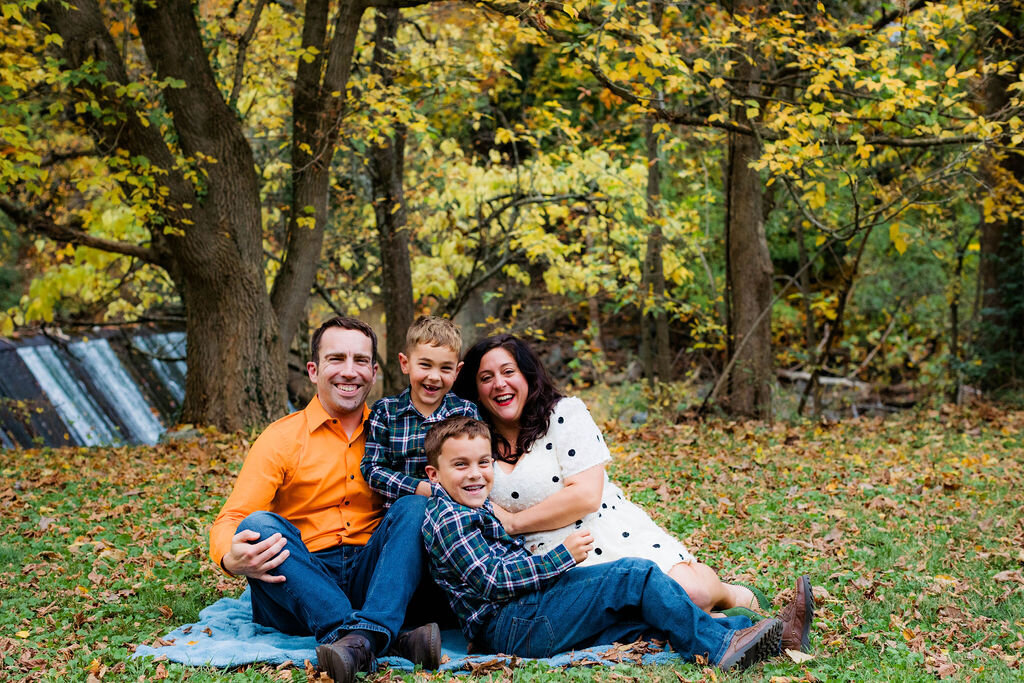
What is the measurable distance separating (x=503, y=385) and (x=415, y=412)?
1.41ft

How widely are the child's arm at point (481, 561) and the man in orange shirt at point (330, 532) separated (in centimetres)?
11

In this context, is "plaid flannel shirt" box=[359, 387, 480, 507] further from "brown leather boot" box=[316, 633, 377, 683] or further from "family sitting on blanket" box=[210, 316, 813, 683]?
"brown leather boot" box=[316, 633, 377, 683]

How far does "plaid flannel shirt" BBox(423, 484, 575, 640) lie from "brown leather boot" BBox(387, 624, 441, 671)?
225mm

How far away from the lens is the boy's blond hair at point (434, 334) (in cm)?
411

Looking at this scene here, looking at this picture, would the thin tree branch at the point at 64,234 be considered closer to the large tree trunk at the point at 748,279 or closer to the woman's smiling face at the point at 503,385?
the large tree trunk at the point at 748,279

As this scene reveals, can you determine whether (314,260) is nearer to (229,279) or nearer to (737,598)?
(229,279)

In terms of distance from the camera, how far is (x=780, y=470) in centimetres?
771

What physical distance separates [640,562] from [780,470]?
437 cm

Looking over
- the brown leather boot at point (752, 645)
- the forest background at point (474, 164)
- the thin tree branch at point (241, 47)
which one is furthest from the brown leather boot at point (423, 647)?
the thin tree branch at point (241, 47)

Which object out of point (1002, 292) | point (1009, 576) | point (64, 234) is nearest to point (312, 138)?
point (64, 234)

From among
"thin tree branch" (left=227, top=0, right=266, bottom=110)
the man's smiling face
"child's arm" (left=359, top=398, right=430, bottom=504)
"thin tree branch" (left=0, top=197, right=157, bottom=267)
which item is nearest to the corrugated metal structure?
"thin tree branch" (left=0, top=197, right=157, bottom=267)

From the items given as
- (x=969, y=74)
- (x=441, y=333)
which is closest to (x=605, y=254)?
(x=969, y=74)

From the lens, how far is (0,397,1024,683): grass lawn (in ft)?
12.6

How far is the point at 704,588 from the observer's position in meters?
3.98
